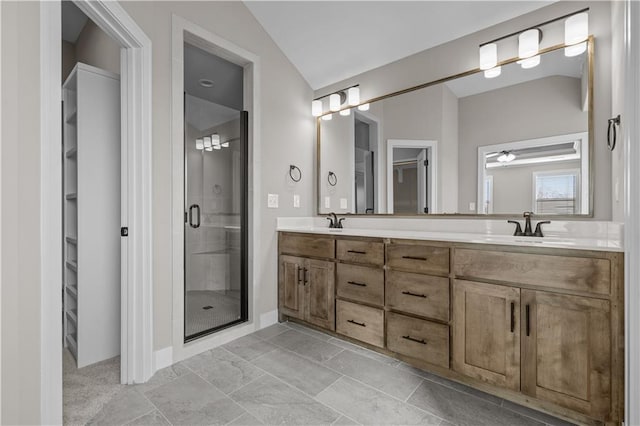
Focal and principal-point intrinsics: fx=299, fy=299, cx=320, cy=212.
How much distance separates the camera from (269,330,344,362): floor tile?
2.23 meters

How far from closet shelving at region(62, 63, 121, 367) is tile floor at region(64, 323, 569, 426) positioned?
0.21 m

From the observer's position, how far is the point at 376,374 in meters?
1.95

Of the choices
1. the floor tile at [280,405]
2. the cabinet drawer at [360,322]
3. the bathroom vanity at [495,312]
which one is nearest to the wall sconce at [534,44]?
the bathroom vanity at [495,312]

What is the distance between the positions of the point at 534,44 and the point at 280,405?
2745mm

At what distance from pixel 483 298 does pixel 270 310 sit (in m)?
1.85

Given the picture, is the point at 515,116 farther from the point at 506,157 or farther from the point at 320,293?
the point at 320,293

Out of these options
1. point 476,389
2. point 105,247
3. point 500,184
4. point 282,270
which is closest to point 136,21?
point 105,247

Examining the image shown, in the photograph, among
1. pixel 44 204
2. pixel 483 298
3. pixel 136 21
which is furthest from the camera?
pixel 136 21

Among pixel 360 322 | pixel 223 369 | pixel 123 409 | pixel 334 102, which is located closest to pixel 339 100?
pixel 334 102

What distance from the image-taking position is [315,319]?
2.55 metres

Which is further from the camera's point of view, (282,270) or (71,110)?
(282,270)

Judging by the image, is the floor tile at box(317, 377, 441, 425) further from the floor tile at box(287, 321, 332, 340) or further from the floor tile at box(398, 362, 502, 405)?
the floor tile at box(287, 321, 332, 340)

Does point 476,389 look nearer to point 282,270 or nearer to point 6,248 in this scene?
point 282,270

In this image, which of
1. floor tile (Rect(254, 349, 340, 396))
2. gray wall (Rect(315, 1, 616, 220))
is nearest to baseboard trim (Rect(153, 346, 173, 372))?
floor tile (Rect(254, 349, 340, 396))
